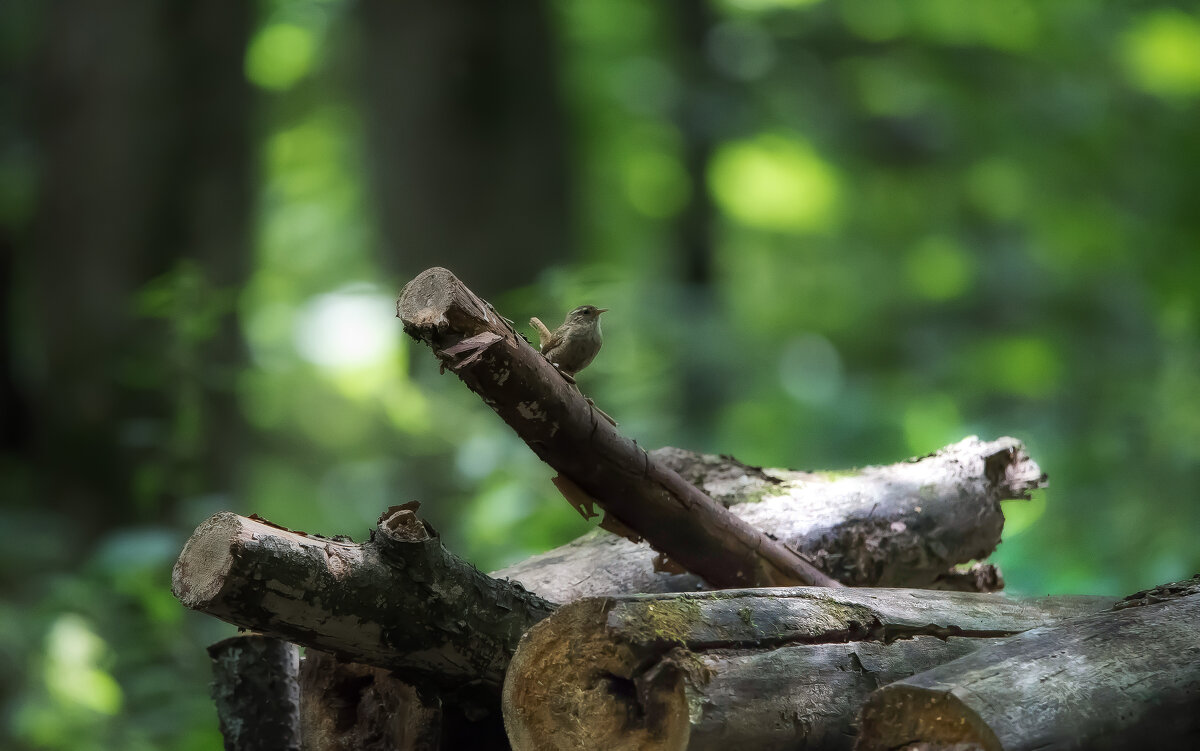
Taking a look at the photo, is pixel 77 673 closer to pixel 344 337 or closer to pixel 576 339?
pixel 576 339

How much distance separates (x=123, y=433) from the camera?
546 cm

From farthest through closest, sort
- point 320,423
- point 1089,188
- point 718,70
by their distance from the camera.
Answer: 1. point 718,70
2. point 1089,188
3. point 320,423

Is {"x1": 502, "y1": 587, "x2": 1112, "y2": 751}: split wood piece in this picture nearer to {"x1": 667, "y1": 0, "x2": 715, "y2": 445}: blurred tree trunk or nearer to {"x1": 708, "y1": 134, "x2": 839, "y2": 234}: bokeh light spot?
{"x1": 667, "y1": 0, "x2": 715, "y2": 445}: blurred tree trunk

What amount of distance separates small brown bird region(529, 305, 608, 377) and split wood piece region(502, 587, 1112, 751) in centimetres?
78

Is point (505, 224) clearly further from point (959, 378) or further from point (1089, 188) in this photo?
point (1089, 188)

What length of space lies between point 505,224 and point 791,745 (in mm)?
4788

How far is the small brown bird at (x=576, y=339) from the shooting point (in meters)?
2.31

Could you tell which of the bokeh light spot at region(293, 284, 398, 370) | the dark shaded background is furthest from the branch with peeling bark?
the bokeh light spot at region(293, 284, 398, 370)

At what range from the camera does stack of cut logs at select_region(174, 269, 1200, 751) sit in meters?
1.49

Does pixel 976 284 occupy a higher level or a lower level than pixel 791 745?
higher

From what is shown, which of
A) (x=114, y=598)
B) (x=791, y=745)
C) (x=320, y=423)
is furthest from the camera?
(x=320, y=423)

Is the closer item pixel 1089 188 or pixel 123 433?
pixel 123 433

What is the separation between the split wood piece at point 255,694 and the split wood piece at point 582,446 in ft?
2.64

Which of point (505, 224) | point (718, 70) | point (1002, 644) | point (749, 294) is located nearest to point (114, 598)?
point (505, 224)
